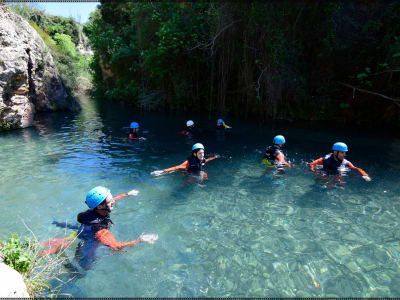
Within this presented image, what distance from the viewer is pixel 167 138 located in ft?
38.3

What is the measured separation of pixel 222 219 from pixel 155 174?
2382 mm

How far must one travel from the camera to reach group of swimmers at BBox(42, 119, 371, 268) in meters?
3.98

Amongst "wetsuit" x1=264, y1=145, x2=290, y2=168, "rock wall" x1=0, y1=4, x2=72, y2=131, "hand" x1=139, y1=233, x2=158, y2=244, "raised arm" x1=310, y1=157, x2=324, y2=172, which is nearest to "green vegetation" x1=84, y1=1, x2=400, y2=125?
"rock wall" x1=0, y1=4, x2=72, y2=131

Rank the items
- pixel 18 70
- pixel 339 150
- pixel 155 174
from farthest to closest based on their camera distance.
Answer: pixel 18 70
pixel 155 174
pixel 339 150

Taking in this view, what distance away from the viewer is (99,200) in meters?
4.01

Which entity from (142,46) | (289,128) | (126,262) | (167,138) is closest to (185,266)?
(126,262)

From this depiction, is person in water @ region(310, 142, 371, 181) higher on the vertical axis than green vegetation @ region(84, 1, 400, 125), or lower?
lower

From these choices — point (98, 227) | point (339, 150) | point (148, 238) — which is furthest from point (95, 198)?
point (339, 150)

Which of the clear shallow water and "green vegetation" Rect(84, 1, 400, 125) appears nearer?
the clear shallow water

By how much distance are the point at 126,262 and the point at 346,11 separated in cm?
1561

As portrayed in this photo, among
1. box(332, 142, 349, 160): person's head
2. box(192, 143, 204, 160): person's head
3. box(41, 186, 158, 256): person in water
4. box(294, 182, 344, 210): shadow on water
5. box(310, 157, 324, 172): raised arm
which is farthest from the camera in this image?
box(310, 157, 324, 172): raised arm

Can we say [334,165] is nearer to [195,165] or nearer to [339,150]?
[339,150]

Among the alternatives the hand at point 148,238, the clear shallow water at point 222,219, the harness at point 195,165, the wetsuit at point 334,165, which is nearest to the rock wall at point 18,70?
the clear shallow water at point 222,219

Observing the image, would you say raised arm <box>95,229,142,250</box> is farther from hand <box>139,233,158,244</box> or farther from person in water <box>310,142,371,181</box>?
person in water <box>310,142,371,181</box>
